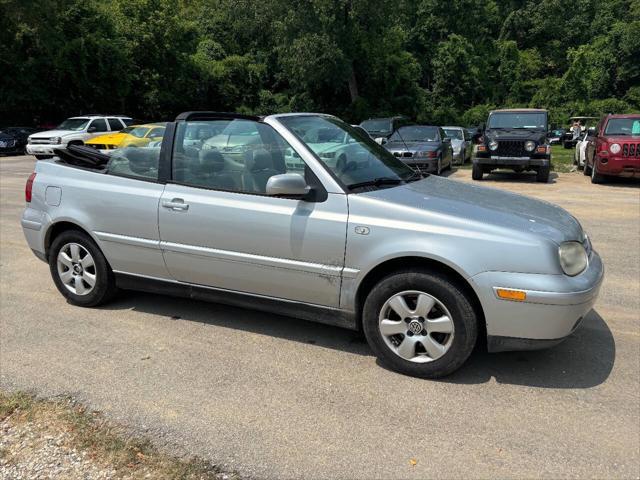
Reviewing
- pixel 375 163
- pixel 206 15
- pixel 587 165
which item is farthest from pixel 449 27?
pixel 375 163

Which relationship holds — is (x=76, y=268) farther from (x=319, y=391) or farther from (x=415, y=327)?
(x=415, y=327)

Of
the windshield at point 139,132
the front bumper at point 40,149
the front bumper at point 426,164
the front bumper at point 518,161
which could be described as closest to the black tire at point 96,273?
the windshield at point 139,132

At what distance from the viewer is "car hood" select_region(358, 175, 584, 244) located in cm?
356

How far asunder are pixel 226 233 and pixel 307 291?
2.48 ft

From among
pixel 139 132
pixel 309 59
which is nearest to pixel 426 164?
pixel 139 132

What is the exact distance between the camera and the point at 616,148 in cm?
1370

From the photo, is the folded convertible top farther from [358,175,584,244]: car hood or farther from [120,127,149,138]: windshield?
[358,175,584,244]: car hood

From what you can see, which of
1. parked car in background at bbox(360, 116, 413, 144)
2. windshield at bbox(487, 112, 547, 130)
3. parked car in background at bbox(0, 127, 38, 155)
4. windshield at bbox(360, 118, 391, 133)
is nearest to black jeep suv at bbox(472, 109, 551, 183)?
windshield at bbox(487, 112, 547, 130)

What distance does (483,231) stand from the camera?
347 cm

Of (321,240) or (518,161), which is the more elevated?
(321,240)

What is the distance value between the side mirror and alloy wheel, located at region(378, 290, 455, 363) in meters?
0.96

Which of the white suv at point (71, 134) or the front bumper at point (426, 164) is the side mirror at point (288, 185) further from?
the white suv at point (71, 134)

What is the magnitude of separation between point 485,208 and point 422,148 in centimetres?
1211

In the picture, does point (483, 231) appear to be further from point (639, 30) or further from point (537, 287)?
point (639, 30)
